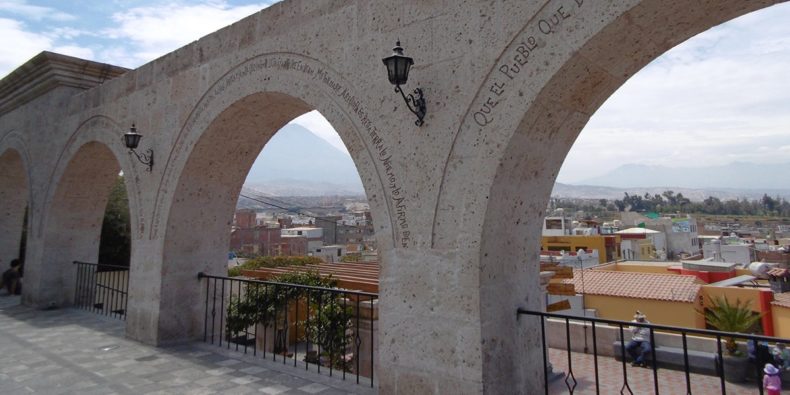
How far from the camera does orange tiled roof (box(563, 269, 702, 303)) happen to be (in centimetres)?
1259

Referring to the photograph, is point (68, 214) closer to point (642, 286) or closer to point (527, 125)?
point (527, 125)

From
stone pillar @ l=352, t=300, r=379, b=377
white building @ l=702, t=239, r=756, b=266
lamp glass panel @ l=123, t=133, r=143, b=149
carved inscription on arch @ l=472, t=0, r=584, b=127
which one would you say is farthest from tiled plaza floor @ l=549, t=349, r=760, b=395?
white building @ l=702, t=239, r=756, b=266

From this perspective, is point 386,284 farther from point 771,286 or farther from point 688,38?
point 771,286

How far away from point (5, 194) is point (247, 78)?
29.9ft

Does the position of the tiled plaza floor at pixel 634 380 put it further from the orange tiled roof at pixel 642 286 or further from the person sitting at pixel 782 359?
the orange tiled roof at pixel 642 286

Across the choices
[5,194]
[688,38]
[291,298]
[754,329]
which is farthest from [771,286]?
[5,194]

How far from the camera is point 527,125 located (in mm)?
3084

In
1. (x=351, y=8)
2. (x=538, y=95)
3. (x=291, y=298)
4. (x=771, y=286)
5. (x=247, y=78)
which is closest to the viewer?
(x=538, y=95)

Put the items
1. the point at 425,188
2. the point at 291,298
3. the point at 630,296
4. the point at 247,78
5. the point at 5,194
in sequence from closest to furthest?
the point at 425,188, the point at 247,78, the point at 291,298, the point at 5,194, the point at 630,296

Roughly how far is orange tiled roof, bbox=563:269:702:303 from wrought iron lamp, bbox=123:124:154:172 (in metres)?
11.0

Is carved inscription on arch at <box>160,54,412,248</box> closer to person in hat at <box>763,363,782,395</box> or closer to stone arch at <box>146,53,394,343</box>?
stone arch at <box>146,53,394,343</box>

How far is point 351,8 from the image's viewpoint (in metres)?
4.16

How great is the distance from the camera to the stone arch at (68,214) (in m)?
7.85

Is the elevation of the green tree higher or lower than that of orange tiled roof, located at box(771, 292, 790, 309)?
higher
